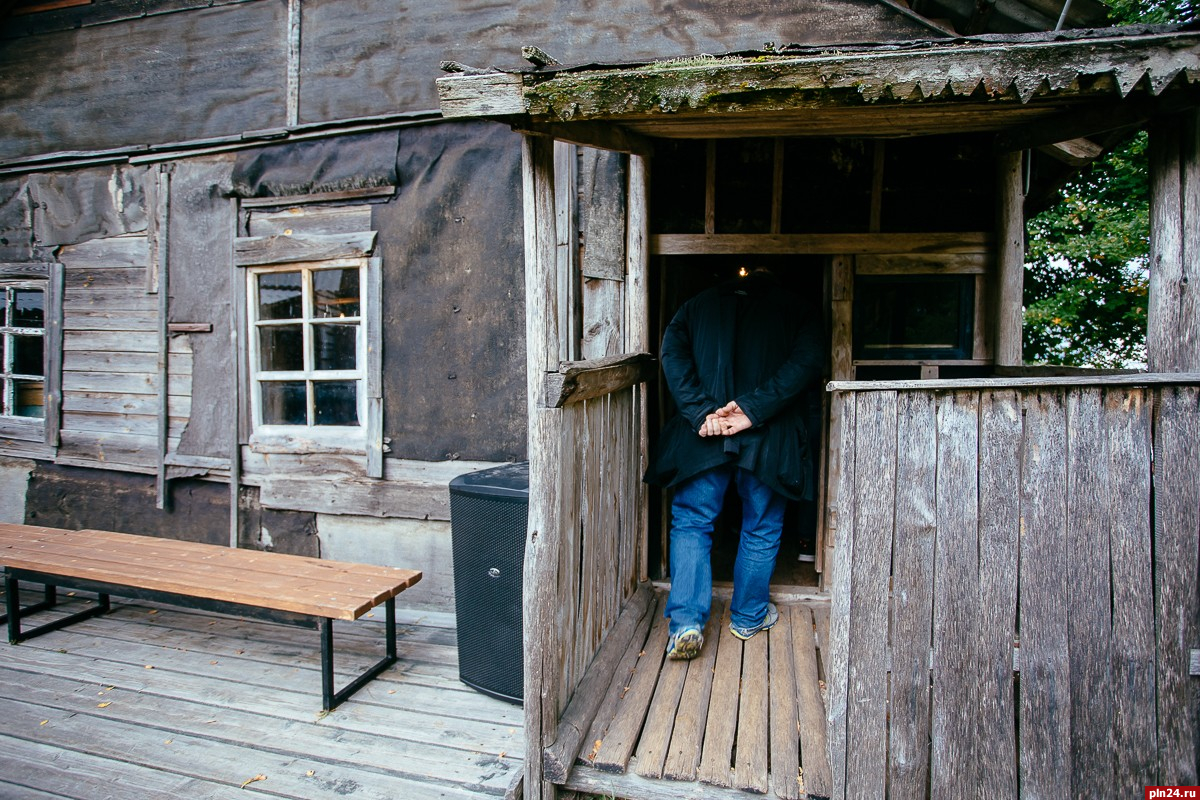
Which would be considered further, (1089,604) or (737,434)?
(737,434)

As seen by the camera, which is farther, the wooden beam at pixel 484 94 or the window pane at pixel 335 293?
the window pane at pixel 335 293

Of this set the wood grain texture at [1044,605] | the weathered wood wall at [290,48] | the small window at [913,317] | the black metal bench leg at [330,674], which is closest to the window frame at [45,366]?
the weathered wood wall at [290,48]

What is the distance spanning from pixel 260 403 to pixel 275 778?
310 cm

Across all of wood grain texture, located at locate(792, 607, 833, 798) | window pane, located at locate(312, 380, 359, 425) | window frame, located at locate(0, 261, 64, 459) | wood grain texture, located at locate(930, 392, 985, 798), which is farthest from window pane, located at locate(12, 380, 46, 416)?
wood grain texture, located at locate(930, 392, 985, 798)

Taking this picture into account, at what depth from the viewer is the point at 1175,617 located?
2289 mm

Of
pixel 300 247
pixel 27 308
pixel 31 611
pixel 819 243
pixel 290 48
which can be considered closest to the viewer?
pixel 819 243

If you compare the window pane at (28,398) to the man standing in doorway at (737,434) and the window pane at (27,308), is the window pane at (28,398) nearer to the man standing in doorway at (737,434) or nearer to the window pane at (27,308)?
the window pane at (27,308)

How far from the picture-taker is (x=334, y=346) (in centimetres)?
520

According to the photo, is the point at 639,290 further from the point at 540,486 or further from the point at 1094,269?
the point at 1094,269


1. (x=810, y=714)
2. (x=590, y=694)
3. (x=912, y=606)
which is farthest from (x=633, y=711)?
(x=912, y=606)

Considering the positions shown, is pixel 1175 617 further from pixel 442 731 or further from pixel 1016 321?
pixel 442 731

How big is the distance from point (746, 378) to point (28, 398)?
20.9 ft

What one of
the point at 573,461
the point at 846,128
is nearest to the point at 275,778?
the point at 573,461

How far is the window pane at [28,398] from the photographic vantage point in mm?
6176
